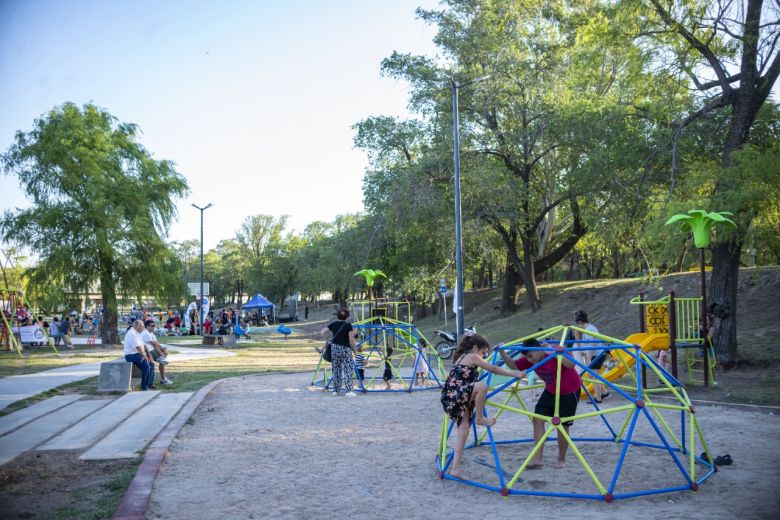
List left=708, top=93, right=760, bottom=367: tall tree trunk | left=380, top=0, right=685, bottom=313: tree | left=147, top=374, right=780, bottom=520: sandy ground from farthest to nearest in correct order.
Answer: left=380, top=0, right=685, bottom=313: tree < left=708, top=93, right=760, bottom=367: tall tree trunk < left=147, top=374, right=780, bottom=520: sandy ground

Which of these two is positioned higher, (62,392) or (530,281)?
(530,281)

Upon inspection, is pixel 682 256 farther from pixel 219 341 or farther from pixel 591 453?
pixel 219 341

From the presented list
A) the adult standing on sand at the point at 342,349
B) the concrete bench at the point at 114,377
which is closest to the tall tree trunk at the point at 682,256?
the adult standing on sand at the point at 342,349

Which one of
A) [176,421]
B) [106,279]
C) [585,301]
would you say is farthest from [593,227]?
[106,279]

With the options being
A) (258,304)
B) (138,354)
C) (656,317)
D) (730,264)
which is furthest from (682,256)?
(258,304)

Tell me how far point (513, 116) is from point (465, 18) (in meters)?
4.47

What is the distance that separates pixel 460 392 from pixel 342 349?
21.1 feet

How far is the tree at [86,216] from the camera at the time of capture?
91.2 ft

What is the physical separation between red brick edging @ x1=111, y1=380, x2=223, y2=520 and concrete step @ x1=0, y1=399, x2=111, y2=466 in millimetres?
1428

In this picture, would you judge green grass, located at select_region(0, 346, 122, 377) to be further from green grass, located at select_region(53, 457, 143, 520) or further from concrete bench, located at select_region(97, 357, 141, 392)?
green grass, located at select_region(53, 457, 143, 520)

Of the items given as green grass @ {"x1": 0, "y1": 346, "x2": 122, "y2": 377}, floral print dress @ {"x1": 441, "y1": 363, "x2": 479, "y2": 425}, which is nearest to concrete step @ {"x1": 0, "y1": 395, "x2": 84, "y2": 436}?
green grass @ {"x1": 0, "y1": 346, "x2": 122, "y2": 377}

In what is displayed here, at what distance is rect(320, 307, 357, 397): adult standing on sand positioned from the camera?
41.1 ft

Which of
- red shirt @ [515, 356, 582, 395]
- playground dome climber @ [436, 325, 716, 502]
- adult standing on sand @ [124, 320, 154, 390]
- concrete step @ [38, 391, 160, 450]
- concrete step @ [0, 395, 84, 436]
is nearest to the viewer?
playground dome climber @ [436, 325, 716, 502]

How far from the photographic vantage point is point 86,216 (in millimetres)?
27625
